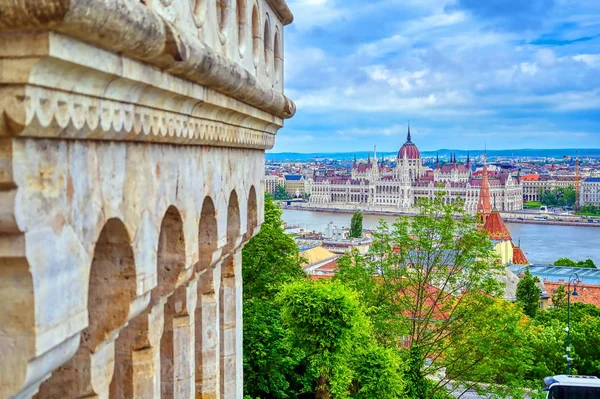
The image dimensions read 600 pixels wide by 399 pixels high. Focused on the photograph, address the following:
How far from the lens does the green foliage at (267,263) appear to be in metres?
20.5

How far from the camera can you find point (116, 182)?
406cm

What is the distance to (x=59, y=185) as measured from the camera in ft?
11.0

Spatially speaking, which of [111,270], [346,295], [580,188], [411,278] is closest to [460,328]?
[411,278]

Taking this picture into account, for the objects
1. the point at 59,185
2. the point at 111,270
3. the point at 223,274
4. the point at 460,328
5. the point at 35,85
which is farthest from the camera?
the point at 460,328

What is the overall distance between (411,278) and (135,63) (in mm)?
18146

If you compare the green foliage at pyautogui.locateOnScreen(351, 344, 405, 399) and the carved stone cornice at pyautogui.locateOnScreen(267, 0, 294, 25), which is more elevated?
the carved stone cornice at pyautogui.locateOnScreen(267, 0, 294, 25)

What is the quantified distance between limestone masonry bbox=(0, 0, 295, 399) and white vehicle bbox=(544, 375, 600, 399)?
46.4 ft

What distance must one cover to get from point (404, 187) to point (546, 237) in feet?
156

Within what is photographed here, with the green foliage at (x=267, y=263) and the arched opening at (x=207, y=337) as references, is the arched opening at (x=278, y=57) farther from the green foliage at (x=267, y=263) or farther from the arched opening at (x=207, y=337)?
the green foliage at (x=267, y=263)

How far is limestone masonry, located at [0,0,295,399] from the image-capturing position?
3.04 m

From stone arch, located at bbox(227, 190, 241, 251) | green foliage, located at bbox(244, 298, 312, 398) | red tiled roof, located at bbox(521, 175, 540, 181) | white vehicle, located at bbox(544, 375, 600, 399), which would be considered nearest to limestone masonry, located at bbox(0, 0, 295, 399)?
stone arch, located at bbox(227, 190, 241, 251)

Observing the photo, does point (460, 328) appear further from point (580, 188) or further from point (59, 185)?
point (580, 188)

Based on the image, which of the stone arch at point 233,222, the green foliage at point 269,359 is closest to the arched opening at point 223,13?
the stone arch at point 233,222

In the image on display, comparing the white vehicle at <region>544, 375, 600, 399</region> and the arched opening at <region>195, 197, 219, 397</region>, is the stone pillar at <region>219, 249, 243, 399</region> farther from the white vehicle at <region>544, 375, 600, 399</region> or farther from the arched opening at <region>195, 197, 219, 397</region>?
the white vehicle at <region>544, 375, 600, 399</region>
